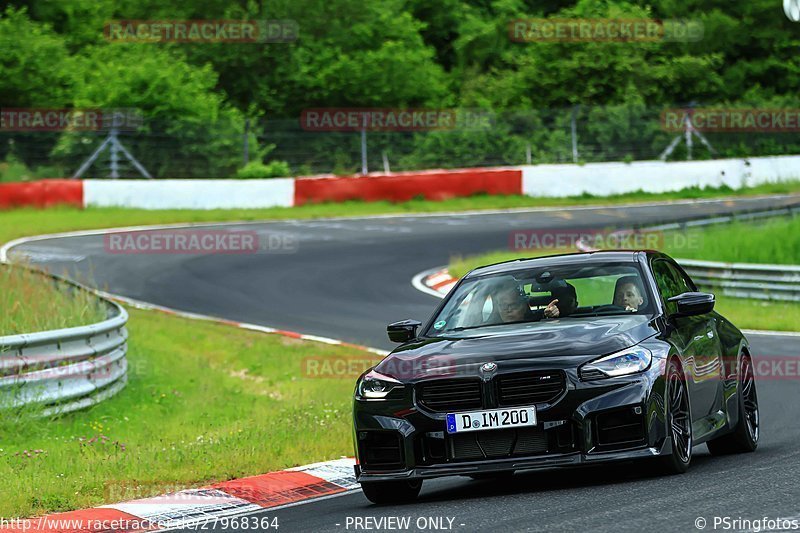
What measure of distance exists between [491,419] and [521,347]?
495 mm

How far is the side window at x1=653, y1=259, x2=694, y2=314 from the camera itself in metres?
9.52

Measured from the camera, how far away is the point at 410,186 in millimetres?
39156

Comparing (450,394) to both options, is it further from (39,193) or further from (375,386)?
(39,193)

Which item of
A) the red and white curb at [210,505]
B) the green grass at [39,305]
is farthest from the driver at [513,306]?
the green grass at [39,305]

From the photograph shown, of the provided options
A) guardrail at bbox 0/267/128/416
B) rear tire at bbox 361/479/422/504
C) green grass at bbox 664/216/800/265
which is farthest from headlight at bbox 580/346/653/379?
green grass at bbox 664/216/800/265

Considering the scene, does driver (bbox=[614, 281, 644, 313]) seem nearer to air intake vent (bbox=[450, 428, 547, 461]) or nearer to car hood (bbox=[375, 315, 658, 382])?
car hood (bbox=[375, 315, 658, 382])

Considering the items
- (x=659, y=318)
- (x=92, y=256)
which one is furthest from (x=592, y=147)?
(x=659, y=318)

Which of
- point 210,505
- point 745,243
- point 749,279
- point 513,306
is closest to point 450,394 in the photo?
point 513,306

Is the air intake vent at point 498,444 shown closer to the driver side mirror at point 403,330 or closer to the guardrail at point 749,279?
the driver side mirror at point 403,330

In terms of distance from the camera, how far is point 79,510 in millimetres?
8539

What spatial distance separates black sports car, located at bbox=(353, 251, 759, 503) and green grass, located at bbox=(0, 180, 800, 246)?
23.1m

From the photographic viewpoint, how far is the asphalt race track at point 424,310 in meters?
7.38

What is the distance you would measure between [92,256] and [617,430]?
21.3m

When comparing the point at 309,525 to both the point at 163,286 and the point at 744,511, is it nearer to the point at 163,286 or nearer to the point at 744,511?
the point at 744,511
